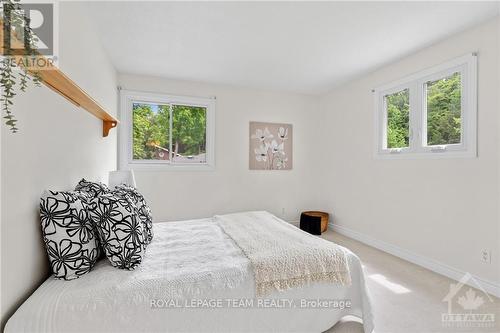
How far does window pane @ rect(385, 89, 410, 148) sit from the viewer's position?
3.06 m

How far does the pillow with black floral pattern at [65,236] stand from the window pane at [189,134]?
2.58 meters

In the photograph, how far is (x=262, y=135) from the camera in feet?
14.0

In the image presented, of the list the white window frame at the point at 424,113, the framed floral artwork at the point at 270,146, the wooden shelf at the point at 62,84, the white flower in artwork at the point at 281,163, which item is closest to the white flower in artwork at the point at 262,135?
the framed floral artwork at the point at 270,146

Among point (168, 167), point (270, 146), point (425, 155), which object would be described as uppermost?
point (270, 146)

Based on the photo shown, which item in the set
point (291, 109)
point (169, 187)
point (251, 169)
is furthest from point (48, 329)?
point (291, 109)

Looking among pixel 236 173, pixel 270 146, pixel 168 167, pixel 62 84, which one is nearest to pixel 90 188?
pixel 62 84

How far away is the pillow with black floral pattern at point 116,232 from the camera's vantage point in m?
1.36

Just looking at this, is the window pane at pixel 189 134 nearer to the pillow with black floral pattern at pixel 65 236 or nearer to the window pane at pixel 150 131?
the window pane at pixel 150 131

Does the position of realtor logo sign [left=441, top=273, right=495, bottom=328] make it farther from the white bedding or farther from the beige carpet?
the white bedding

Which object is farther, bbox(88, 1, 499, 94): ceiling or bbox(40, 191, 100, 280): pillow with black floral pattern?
bbox(88, 1, 499, 94): ceiling

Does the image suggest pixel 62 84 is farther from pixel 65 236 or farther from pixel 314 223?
pixel 314 223

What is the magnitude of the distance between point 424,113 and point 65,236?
358 cm

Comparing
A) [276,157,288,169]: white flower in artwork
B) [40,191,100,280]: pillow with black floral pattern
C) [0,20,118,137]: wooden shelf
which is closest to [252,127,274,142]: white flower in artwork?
[276,157,288,169]: white flower in artwork

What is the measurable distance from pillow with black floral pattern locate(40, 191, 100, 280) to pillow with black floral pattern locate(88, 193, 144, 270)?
0.24 feet
